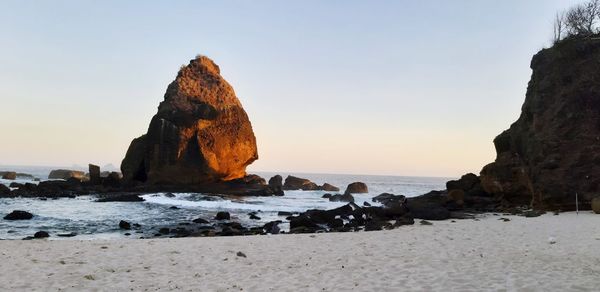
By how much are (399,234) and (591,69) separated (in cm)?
2248

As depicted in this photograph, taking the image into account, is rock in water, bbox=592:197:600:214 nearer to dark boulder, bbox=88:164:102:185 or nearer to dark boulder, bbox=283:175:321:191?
dark boulder, bbox=283:175:321:191

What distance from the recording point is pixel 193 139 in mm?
59906

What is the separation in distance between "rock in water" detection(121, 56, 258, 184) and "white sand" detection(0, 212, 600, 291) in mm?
42766

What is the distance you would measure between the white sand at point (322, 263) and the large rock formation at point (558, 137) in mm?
11395

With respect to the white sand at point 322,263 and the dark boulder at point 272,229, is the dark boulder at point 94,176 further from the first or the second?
the white sand at point 322,263

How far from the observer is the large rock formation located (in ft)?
92.0

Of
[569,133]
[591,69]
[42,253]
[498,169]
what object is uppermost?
[591,69]

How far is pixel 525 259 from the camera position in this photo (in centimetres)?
1188

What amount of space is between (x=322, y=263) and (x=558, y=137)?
83.1 feet

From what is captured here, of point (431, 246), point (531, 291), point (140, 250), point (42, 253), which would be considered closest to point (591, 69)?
point (431, 246)

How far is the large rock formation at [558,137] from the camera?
28047 millimetres

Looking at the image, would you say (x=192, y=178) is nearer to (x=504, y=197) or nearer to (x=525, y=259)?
→ (x=504, y=197)

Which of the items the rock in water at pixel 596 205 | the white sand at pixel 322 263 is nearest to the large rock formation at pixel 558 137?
the rock in water at pixel 596 205

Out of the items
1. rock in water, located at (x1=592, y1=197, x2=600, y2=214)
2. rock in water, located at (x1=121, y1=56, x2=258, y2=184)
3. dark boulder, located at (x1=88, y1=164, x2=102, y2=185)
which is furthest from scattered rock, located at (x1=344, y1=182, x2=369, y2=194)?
rock in water, located at (x1=592, y1=197, x2=600, y2=214)
